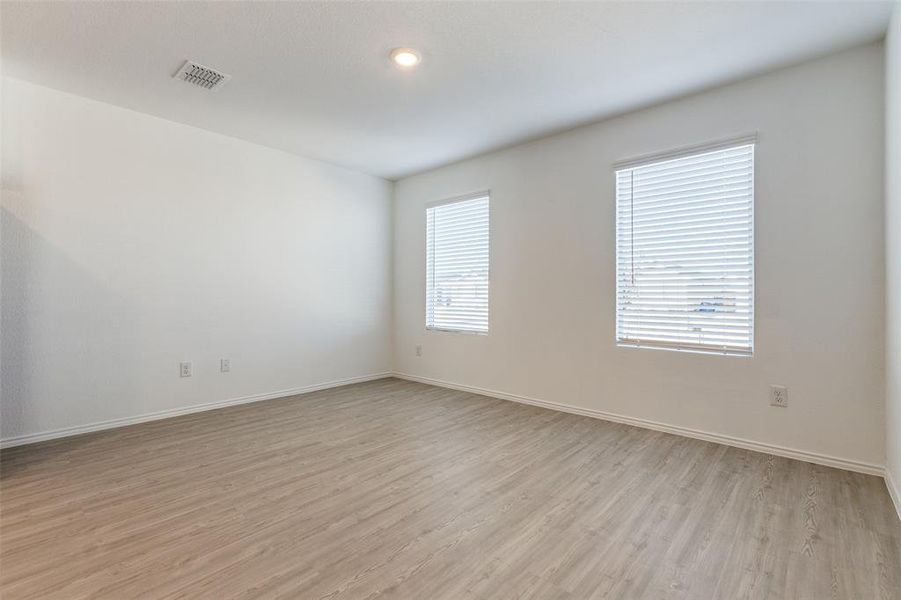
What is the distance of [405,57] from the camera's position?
261 cm

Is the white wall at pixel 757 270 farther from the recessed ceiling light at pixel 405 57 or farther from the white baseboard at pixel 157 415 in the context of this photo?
the white baseboard at pixel 157 415

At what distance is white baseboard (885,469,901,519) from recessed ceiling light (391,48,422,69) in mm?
3520

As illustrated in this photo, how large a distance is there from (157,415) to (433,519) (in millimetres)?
2904

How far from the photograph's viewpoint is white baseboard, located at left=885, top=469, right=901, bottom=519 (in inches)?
79.1

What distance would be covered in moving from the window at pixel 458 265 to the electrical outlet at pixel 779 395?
252 cm

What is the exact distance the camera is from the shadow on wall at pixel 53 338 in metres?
2.91

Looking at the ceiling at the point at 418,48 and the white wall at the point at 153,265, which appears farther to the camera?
the white wall at the point at 153,265

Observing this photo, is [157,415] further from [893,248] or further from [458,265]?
[893,248]

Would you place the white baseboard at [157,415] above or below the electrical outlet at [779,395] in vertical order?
below

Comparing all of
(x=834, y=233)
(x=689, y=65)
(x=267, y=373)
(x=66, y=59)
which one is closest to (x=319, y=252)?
(x=267, y=373)

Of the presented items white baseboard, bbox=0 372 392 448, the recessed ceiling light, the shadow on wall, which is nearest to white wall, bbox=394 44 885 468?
the recessed ceiling light

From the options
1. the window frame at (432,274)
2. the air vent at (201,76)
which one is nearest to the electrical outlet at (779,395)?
the window frame at (432,274)

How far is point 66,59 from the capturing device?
267 centimetres

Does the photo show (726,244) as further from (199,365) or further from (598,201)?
(199,365)
